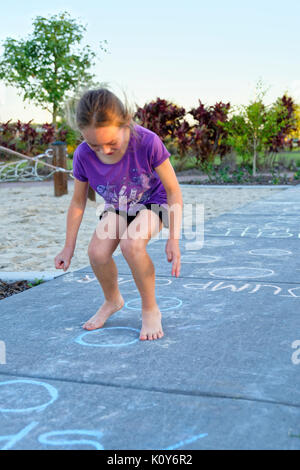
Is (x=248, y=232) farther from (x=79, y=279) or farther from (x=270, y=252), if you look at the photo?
(x=79, y=279)

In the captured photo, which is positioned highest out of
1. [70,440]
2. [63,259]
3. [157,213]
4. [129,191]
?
[129,191]

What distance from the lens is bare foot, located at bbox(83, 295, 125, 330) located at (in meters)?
2.53

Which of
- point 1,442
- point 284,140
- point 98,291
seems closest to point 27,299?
point 98,291

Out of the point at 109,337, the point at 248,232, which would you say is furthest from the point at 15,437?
the point at 248,232

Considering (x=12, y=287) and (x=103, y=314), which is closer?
(x=103, y=314)

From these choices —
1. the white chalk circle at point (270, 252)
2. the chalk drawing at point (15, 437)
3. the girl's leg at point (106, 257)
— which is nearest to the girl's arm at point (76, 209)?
the girl's leg at point (106, 257)

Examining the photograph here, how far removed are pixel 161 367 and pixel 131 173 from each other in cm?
92

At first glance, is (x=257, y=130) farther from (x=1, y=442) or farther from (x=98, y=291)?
(x=1, y=442)

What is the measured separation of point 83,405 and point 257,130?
42.2 feet

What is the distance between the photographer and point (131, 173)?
2475mm

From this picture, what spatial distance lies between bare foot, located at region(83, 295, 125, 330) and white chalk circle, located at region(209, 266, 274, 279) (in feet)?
3.43

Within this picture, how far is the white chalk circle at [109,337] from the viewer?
91.5 inches

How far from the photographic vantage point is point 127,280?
138 inches

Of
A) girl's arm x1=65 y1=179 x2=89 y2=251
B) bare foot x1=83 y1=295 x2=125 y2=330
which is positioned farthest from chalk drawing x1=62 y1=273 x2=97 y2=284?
girl's arm x1=65 y1=179 x2=89 y2=251
